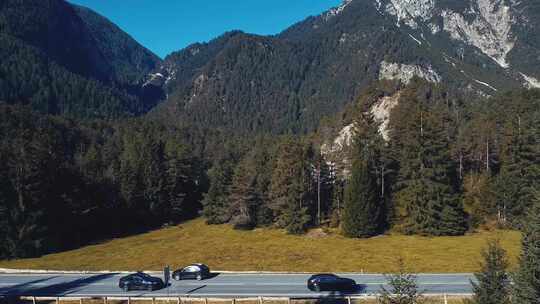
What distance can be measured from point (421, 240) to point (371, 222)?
7.63 meters

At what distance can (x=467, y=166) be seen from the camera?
276ft

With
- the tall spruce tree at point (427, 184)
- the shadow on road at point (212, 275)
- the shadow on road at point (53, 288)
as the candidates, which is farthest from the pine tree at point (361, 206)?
the shadow on road at point (53, 288)

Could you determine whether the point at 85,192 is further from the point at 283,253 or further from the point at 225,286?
the point at 225,286

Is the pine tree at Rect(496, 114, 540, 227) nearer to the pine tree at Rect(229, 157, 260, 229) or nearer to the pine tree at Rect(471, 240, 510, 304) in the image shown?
the pine tree at Rect(229, 157, 260, 229)

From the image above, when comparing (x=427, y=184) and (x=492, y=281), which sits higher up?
(x=427, y=184)

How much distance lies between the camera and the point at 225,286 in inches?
1531

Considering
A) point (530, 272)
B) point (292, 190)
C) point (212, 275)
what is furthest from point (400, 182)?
point (530, 272)

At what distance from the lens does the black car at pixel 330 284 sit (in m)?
35.7

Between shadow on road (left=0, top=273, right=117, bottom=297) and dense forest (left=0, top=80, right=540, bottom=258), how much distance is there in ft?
79.7

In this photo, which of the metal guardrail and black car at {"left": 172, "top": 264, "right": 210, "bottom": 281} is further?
black car at {"left": 172, "top": 264, "right": 210, "bottom": 281}

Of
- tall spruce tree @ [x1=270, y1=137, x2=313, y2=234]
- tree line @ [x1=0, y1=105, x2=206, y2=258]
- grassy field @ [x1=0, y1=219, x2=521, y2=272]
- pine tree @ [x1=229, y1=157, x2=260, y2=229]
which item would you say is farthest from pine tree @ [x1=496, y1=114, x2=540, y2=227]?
tree line @ [x1=0, y1=105, x2=206, y2=258]

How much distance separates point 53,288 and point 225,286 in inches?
652

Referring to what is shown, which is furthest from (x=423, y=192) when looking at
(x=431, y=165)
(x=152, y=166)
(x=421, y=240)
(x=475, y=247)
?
(x=152, y=166)

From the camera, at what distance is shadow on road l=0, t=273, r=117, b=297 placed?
38.9 meters
